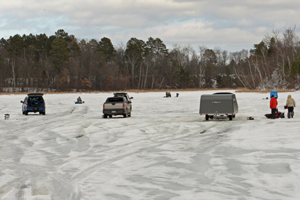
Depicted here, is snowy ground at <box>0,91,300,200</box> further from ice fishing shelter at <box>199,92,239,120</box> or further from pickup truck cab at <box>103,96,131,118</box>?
pickup truck cab at <box>103,96,131,118</box>

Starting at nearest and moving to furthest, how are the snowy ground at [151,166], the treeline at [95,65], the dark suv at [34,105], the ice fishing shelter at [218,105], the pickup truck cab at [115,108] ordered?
1. the snowy ground at [151,166]
2. the ice fishing shelter at [218,105]
3. the pickup truck cab at [115,108]
4. the dark suv at [34,105]
5. the treeline at [95,65]

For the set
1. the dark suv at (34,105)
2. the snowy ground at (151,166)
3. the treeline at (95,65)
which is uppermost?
the treeline at (95,65)

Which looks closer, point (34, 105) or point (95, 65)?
point (34, 105)

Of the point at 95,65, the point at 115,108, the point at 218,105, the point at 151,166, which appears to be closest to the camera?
the point at 151,166

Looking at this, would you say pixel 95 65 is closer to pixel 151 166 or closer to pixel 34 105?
pixel 34 105

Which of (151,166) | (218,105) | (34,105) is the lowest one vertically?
(151,166)

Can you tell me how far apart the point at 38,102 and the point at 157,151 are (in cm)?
2048

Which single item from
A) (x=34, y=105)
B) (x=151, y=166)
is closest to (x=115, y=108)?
(x=34, y=105)

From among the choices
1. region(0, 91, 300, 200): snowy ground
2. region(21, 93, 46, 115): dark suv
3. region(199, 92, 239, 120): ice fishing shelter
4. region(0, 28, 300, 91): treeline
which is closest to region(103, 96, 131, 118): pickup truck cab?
region(199, 92, 239, 120): ice fishing shelter

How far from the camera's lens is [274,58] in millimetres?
98500

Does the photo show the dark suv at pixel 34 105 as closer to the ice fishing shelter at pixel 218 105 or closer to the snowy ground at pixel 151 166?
the snowy ground at pixel 151 166

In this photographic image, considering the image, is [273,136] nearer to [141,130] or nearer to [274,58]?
[141,130]

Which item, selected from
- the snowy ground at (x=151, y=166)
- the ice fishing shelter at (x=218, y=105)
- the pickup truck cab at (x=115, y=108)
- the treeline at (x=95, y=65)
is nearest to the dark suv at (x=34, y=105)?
the pickup truck cab at (x=115, y=108)

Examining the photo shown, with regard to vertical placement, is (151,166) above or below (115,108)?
below
